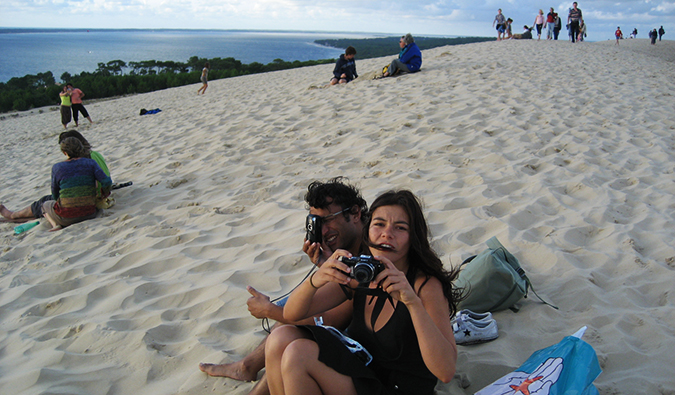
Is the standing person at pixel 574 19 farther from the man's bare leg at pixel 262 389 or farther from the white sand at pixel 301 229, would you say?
the man's bare leg at pixel 262 389

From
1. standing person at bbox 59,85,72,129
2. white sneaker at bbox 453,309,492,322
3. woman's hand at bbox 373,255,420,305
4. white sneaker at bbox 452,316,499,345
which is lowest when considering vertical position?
white sneaker at bbox 452,316,499,345

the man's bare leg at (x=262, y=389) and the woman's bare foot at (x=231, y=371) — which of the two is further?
the woman's bare foot at (x=231, y=371)

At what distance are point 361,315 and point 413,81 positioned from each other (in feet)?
25.6

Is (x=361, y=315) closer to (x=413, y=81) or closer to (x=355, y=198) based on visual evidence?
(x=355, y=198)

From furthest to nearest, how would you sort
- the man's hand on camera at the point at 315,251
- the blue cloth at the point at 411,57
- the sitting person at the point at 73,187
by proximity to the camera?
the blue cloth at the point at 411,57 < the sitting person at the point at 73,187 < the man's hand on camera at the point at 315,251

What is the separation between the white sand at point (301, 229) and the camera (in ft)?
6.99

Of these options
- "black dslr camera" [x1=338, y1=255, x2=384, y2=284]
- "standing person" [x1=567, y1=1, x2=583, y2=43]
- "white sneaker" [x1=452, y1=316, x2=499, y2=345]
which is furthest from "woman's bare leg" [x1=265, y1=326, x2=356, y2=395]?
"standing person" [x1=567, y1=1, x2=583, y2=43]

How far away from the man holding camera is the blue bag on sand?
2.47 feet

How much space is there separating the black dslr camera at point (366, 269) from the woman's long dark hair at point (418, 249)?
0.88 feet

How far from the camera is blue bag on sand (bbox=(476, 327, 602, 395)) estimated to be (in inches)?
59.8

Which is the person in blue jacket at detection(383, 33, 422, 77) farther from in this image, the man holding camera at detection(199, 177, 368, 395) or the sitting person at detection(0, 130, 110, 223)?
the man holding camera at detection(199, 177, 368, 395)

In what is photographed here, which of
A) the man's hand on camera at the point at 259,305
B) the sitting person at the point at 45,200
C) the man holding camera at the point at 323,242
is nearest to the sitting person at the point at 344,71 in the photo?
the sitting person at the point at 45,200

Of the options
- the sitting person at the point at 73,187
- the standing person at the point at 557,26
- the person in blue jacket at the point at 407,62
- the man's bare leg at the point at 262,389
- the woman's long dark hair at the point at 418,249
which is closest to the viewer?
the woman's long dark hair at the point at 418,249

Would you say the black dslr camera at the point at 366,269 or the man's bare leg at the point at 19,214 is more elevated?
the black dslr camera at the point at 366,269
